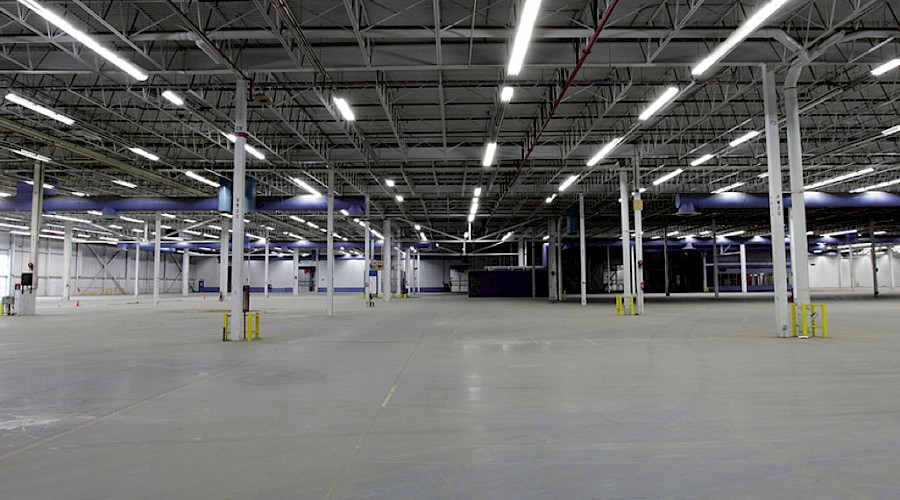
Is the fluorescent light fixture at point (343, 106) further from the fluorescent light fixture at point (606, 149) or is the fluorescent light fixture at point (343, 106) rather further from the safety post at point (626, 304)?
the safety post at point (626, 304)

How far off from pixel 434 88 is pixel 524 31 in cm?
784

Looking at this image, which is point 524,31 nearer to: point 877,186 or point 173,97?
point 173,97

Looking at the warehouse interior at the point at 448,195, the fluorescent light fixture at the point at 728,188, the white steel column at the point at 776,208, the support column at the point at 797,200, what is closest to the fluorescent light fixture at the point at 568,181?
the warehouse interior at the point at 448,195

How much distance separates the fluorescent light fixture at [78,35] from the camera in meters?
10.4

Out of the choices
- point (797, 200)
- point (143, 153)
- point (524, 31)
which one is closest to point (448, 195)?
point (143, 153)

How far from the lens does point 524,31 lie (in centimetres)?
1080

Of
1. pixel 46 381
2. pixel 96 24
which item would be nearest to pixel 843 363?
pixel 46 381

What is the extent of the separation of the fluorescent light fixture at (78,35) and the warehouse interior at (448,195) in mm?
87

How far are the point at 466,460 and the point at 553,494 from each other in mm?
1013

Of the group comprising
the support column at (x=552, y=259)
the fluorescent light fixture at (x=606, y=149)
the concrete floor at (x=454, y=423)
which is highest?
the fluorescent light fixture at (x=606, y=149)

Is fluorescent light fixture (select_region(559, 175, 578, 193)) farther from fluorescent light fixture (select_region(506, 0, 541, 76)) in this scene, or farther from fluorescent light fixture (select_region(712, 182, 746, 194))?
fluorescent light fixture (select_region(506, 0, 541, 76))

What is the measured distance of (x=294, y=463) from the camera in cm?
475

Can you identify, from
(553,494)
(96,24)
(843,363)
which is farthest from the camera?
(96,24)

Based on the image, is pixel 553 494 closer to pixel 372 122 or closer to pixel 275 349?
pixel 275 349
